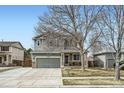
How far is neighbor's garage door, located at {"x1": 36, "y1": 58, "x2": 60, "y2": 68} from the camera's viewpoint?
2961 cm

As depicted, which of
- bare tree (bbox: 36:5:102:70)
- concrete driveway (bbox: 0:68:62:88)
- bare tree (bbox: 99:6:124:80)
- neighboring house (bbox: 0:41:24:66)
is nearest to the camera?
concrete driveway (bbox: 0:68:62:88)

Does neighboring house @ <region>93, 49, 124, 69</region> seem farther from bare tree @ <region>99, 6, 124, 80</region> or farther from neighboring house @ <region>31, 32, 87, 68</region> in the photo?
bare tree @ <region>99, 6, 124, 80</region>

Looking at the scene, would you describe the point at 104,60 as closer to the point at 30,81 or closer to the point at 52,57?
the point at 52,57

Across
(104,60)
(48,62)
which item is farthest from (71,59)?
(104,60)

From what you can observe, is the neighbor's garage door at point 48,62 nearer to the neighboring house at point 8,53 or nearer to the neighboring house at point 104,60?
the neighboring house at point 104,60

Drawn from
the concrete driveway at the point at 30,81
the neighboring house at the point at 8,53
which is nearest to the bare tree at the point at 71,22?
the concrete driveway at the point at 30,81

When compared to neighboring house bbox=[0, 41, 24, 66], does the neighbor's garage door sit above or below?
below

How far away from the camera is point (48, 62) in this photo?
29.7 meters

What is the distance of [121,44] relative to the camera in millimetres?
13492

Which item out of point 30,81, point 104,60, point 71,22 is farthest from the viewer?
point 104,60

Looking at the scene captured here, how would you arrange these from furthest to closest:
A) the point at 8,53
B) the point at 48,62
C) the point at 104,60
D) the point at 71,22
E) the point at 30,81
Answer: the point at 8,53 < the point at 104,60 < the point at 48,62 < the point at 71,22 < the point at 30,81

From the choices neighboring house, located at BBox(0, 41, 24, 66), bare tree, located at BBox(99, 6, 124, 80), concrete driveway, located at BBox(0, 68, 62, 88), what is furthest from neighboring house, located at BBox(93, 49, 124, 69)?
bare tree, located at BBox(99, 6, 124, 80)
